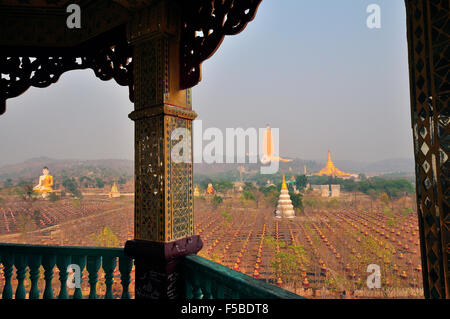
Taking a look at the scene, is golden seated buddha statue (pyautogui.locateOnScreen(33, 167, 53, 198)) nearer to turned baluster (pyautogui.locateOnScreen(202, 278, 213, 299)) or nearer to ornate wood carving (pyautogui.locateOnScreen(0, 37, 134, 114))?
ornate wood carving (pyautogui.locateOnScreen(0, 37, 134, 114))

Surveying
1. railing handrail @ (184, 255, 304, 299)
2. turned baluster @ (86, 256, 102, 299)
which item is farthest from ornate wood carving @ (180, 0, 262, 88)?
turned baluster @ (86, 256, 102, 299)

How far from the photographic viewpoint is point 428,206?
3.02ft

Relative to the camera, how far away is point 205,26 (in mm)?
1859

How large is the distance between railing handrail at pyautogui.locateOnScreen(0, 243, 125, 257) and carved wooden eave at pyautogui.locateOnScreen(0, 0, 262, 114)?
1204 mm

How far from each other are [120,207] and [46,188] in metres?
13.7

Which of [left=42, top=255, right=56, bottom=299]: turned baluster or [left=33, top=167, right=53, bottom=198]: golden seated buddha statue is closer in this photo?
[left=42, top=255, right=56, bottom=299]: turned baluster

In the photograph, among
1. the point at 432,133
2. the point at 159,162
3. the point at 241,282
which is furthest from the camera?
the point at 159,162

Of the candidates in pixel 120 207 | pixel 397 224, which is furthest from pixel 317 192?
pixel 120 207

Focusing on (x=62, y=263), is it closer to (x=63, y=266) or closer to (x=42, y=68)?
(x=63, y=266)

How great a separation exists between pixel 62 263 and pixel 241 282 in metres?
1.42

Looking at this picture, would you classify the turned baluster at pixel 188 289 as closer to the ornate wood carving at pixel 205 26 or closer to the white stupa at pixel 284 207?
the ornate wood carving at pixel 205 26

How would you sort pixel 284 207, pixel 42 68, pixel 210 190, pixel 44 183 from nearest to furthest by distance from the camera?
pixel 42 68
pixel 284 207
pixel 44 183
pixel 210 190

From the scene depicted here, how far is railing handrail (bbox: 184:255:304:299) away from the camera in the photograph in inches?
42.7

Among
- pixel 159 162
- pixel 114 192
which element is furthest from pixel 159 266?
pixel 114 192
